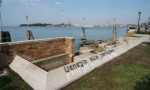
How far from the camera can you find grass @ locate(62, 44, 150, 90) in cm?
716

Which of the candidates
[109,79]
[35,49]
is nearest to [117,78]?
[109,79]

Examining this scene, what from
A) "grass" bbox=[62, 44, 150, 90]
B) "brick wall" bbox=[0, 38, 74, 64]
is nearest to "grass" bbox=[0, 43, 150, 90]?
"grass" bbox=[62, 44, 150, 90]

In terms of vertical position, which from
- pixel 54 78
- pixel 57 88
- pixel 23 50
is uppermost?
pixel 23 50

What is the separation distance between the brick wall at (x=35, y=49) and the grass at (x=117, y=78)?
3.23 m

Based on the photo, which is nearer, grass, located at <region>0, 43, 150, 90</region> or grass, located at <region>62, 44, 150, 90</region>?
grass, located at <region>0, 43, 150, 90</region>

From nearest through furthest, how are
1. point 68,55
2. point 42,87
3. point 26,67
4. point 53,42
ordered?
1. point 42,87
2. point 26,67
3. point 53,42
4. point 68,55

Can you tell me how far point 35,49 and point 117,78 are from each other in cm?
489

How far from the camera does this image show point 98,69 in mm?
9406

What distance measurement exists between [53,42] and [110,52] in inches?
158

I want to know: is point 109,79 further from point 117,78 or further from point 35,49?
point 35,49

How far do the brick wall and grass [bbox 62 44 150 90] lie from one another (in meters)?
3.23

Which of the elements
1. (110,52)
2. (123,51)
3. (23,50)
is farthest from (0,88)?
(123,51)

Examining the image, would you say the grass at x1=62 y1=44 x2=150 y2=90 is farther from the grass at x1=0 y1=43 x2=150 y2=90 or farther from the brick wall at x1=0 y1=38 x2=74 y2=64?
the brick wall at x1=0 y1=38 x2=74 y2=64

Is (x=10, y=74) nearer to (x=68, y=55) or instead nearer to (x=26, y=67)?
(x=26, y=67)
